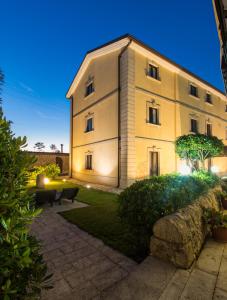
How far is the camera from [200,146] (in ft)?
36.0

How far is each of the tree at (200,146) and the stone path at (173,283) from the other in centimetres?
867

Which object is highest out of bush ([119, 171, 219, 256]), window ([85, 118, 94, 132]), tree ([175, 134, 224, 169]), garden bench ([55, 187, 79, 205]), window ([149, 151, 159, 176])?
window ([85, 118, 94, 132])

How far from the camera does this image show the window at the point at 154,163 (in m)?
→ 13.2

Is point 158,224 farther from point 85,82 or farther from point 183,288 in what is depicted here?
point 85,82

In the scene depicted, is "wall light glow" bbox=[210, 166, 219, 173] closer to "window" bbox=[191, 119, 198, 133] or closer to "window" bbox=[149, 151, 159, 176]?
"window" bbox=[191, 119, 198, 133]

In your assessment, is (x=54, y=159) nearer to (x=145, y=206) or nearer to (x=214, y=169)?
(x=214, y=169)

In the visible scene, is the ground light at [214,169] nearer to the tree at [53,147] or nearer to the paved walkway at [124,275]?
the paved walkway at [124,275]

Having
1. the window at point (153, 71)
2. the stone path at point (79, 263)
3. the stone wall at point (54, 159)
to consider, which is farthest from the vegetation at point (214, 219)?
the stone wall at point (54, 159)

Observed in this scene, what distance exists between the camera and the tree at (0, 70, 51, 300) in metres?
1.46

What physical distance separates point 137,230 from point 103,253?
3.00ft

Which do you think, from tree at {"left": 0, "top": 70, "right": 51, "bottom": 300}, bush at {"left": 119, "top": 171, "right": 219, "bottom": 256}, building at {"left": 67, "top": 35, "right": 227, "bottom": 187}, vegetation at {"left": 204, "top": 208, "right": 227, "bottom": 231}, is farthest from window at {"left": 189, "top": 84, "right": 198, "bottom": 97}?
tree at {"left": 0, "top": 70, "right": 51, "bottom": 300}

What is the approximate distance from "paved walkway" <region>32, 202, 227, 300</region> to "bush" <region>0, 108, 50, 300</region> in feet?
4.19

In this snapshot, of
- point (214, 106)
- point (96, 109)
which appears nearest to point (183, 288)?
point (96, 109)

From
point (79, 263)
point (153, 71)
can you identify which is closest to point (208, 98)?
point (153, 71)
